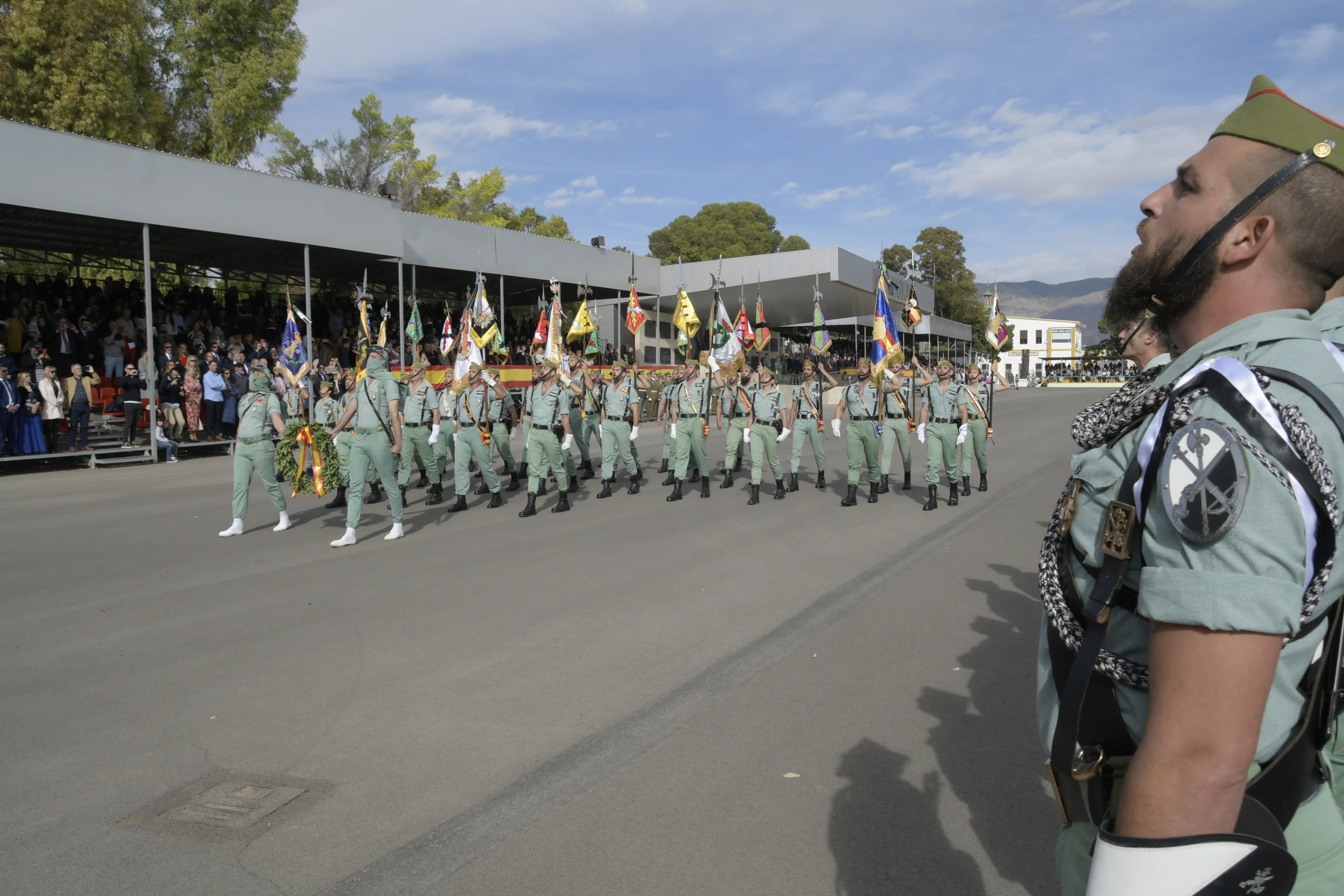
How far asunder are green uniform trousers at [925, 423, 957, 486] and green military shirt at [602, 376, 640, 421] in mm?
4479

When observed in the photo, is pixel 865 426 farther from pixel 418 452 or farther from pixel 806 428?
pixel 418 452

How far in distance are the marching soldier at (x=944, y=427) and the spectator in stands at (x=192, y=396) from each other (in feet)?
51.3

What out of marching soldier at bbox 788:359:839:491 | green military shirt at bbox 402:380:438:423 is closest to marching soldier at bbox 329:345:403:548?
green military shirt at bbox 402:380:438:423

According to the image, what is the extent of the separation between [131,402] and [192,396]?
5.21 feet

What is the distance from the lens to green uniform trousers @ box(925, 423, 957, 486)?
40.0ft

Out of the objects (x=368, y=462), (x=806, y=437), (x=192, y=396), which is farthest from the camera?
(x=192, y=396)

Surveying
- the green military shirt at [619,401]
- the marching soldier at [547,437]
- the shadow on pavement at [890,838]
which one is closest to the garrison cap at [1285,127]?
the shadow on pavement at [890,838]

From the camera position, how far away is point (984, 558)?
8969 mm

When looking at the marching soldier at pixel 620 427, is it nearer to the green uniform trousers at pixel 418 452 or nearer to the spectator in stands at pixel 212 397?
the green uniform trousers at pixel 418 452

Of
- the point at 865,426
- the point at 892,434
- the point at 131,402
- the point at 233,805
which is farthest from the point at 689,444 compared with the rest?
the point at 131,402

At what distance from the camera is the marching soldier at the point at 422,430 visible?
1291 centimetres

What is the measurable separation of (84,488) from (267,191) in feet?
28.9

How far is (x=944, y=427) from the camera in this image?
12.4m

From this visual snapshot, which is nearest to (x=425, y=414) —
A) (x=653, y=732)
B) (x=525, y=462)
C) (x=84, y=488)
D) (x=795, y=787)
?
(x=525, y=462)
